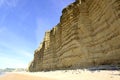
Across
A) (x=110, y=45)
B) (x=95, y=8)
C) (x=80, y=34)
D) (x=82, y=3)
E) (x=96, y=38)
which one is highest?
(x=82, y=3)

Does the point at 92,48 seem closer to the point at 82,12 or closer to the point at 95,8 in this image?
the point at 95,8

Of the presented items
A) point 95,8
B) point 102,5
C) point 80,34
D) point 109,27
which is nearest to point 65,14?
point 80,34

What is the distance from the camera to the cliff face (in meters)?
14.6

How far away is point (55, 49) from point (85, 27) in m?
16.7

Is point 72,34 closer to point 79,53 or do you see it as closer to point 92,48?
point 79,53

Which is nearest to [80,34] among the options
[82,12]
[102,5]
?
[82,12]

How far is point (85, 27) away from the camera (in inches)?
865

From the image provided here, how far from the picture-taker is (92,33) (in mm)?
20328

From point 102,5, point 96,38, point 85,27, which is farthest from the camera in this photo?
point 85,27

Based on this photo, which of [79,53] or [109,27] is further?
[79,53]

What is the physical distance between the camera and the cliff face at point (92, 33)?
47.9ft

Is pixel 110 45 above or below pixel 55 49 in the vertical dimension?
below

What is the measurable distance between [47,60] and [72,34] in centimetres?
1815

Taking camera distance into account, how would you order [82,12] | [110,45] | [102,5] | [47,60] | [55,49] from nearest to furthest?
[110,45], [102,5], [82,12], [55,49], [47,60]
